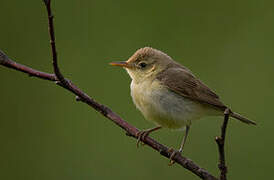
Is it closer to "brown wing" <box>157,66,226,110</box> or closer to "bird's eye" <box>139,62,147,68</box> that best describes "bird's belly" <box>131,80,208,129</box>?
"brown wing" <box>157,66,226,110</box>

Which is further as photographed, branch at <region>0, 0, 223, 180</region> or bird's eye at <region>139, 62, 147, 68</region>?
bird's eye at <region>139, 62, 147, 68</region>

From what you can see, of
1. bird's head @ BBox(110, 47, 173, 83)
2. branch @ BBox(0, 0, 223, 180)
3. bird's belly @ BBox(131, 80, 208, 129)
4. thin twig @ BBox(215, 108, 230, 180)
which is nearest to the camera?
thin twig @ BBox(215, 108, 230, 180)

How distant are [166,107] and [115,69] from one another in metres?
2.52

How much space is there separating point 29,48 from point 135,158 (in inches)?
103

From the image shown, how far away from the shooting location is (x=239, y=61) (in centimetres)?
705

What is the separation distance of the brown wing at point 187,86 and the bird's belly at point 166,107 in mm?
64

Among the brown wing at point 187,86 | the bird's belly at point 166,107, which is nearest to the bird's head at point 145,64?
the brown wing at point 187,86

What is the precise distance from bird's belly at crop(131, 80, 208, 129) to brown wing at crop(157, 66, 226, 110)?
6cm

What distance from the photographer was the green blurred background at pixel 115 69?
6.09 meters

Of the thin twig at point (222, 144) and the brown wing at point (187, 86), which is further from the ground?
the thin twig at point (222, 144)

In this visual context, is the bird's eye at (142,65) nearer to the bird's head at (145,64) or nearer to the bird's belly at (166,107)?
the bird's head at (145,64)

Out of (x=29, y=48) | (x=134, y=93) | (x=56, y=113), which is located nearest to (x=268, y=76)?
(x=134, y=93)

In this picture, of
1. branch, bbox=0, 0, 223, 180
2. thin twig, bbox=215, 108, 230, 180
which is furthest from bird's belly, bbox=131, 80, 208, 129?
thin twig, bbox=215, 108, 230, 180

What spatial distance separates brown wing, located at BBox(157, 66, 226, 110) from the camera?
463cm
